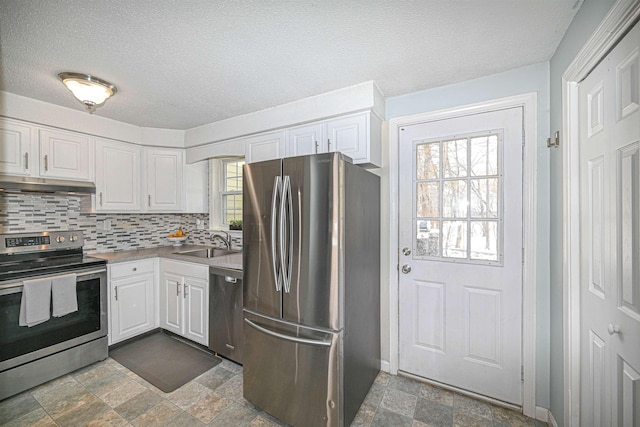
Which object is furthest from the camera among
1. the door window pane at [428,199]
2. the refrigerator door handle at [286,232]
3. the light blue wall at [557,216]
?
the door window pane at [428,199]

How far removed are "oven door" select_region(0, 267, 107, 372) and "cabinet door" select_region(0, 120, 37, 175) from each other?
961 millimetres

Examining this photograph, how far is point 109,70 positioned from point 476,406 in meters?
3.42

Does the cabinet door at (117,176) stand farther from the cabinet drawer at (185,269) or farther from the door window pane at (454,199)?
the door window pane at (454,199)

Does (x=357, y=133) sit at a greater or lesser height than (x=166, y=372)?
greater

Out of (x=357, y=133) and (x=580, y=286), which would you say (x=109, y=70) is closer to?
(x=357, y=133)

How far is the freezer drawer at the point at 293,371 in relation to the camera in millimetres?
1608

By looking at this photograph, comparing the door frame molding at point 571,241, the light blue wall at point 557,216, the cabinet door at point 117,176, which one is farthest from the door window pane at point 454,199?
the cabinet door at point 117,176

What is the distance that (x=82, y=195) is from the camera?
2826mm

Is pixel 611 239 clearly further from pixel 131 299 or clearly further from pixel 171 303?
pixel 131 299

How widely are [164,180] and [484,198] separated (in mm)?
3281

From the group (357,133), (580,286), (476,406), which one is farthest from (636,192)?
(476,406)

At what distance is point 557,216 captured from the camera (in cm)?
161

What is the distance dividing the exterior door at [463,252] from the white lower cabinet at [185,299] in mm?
1801

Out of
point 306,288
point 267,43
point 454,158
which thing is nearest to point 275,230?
point 306,288
